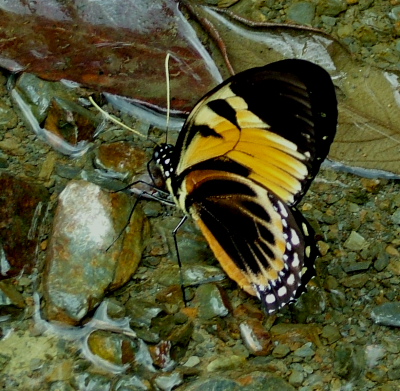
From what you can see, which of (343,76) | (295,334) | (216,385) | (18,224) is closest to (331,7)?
(343,76)

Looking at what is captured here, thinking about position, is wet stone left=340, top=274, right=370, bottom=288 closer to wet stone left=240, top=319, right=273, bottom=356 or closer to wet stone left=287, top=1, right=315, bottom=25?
wet stone left=240, top=319, right=273, bottom=356

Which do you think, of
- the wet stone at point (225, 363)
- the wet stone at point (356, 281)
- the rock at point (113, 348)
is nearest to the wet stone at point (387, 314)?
the wet stone at point (356, 281)

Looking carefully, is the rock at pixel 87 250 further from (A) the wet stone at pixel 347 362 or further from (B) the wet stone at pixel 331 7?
(B) the wet stone at pixel 331 7

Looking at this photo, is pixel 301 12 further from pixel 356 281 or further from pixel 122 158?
pixel 356 281

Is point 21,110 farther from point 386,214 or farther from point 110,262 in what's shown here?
point 386,214

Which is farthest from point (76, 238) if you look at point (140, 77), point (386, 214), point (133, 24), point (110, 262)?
point (386, 214)

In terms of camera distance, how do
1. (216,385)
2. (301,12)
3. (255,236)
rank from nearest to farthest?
1. (216,385)
2. (255,236)
3. (301,12)
